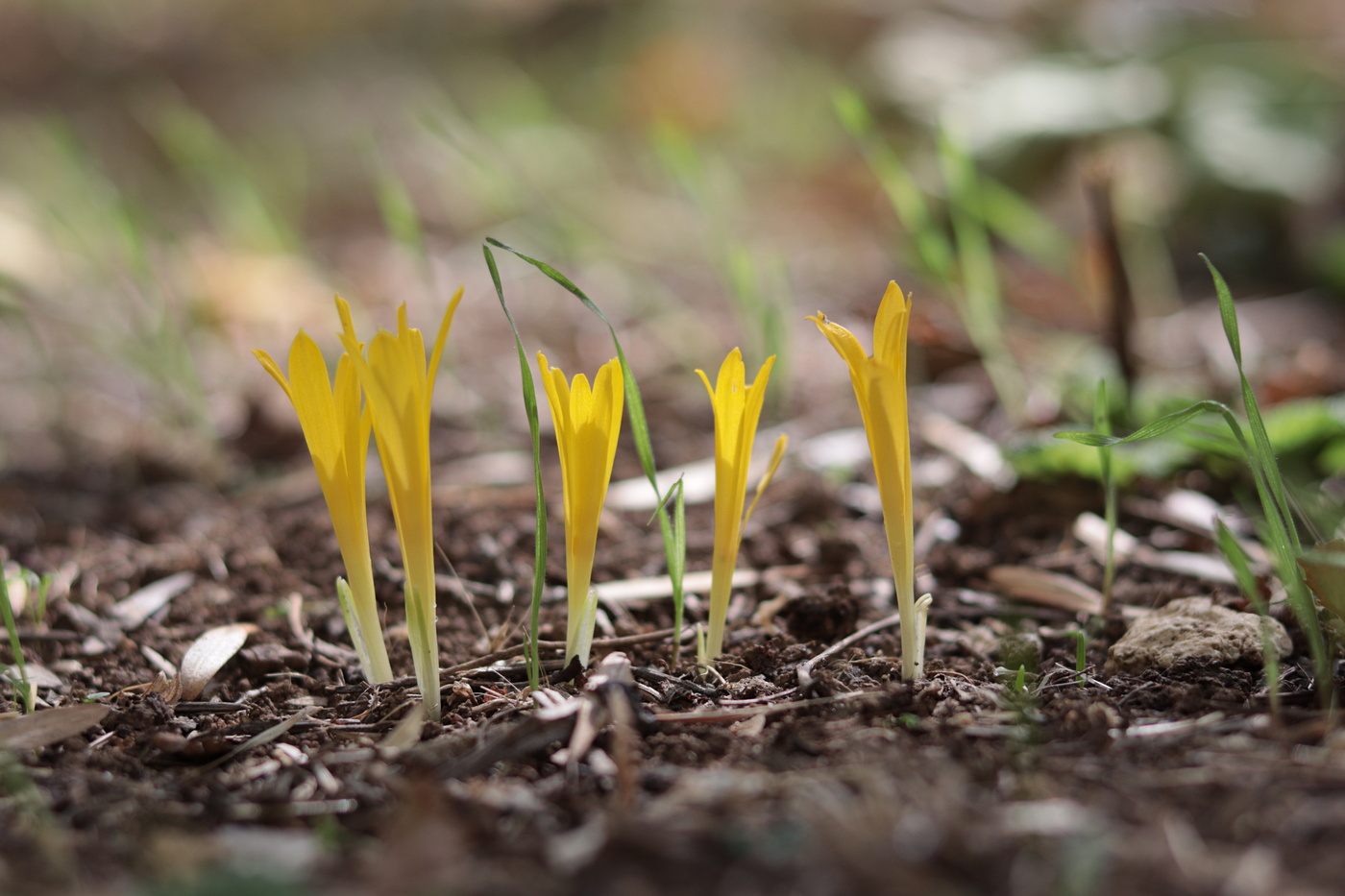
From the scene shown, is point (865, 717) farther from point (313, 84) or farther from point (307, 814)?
point (313, 84)

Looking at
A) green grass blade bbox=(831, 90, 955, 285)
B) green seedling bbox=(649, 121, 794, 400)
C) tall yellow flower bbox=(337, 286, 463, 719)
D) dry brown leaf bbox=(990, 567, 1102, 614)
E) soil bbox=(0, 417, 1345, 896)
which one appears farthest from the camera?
green seedling bbox=(649, 121, 794, 400)

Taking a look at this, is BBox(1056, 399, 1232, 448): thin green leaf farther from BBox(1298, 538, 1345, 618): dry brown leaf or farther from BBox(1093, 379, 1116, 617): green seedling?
BBox(1298, 538, 1345, 618): dry brown leaf

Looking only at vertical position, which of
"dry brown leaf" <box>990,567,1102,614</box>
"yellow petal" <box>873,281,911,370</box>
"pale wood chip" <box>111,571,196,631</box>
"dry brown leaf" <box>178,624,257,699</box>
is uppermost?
"yellow petal" <box>873,281,911,370</box>

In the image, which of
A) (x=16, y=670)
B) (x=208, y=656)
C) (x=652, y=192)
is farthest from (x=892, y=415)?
(x=652, y=192)

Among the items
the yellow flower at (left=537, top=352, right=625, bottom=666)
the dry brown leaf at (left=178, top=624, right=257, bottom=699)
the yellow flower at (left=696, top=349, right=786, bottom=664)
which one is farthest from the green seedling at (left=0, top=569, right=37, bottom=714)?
the yellow flower at (left=696, top=349, right=786, bottom=664)

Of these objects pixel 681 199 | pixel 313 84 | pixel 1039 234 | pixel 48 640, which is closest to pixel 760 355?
pixel 1039 234

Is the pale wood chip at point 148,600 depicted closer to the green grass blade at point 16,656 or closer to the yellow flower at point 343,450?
the green grass blade at point 16,656

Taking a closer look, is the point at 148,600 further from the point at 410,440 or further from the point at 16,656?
the point at 410,440
